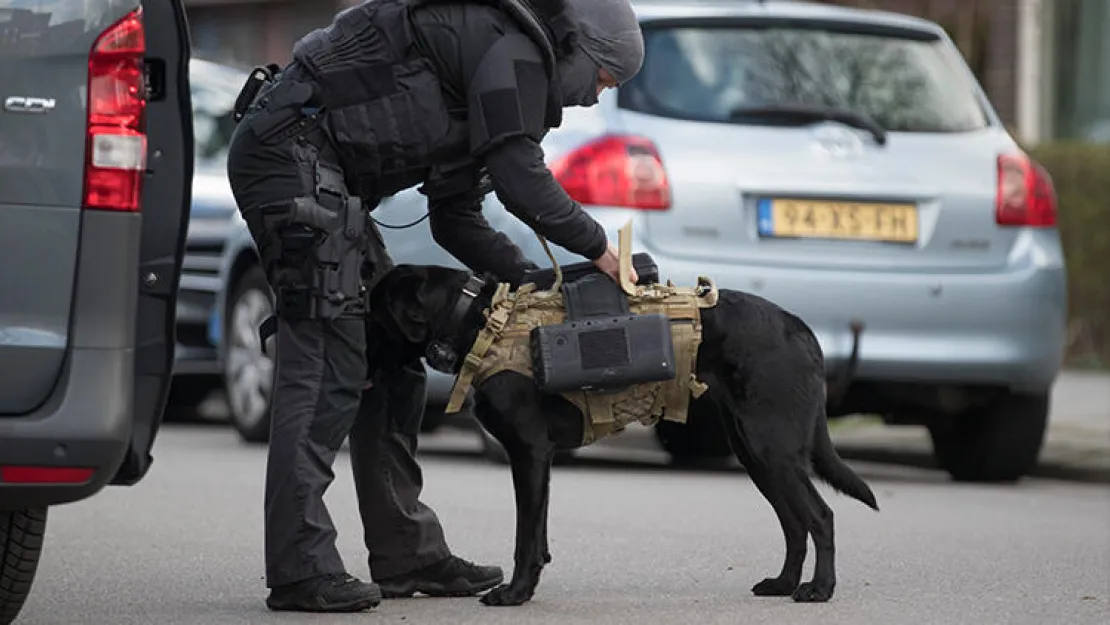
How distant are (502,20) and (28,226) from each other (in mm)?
1395

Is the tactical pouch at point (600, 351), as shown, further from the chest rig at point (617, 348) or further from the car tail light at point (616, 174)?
the car tail light at point (616, 174)

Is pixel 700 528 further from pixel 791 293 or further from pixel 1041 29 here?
pixel 1041 29

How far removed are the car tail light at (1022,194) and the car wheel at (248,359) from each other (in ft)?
10.4

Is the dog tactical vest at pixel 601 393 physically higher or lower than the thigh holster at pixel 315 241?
lower

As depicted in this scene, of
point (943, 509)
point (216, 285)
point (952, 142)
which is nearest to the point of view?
point (943, 509)

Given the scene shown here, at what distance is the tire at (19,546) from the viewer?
5207 millimetres

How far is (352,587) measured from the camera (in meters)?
5.68

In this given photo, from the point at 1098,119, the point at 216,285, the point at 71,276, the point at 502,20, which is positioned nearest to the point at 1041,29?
the point at 1098,119

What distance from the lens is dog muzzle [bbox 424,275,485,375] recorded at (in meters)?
5.85

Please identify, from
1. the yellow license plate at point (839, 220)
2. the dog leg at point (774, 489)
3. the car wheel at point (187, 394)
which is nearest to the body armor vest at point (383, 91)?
the dog leg at point (774, 489)

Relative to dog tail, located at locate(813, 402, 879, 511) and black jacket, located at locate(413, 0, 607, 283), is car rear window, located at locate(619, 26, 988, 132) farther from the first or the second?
black jacket, located at locate(413, 0, 607, 283)

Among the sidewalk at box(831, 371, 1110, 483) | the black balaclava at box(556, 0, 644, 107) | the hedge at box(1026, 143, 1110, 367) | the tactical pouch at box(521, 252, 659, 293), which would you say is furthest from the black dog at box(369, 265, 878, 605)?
the hedge at box(1026, 143, 1110, 367)

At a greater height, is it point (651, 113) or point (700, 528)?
point (651, 113)

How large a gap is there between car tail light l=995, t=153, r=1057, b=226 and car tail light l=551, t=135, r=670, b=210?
1.33 m
